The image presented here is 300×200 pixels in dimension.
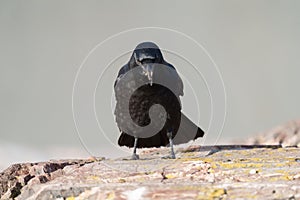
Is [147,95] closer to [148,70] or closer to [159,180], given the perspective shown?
[148,70]

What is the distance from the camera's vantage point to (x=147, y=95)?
663 centimetres

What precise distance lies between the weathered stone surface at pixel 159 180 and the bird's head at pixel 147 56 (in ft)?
4.78

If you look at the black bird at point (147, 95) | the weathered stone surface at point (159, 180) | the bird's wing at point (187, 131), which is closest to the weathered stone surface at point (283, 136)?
the bird's wing at point (187, 131)

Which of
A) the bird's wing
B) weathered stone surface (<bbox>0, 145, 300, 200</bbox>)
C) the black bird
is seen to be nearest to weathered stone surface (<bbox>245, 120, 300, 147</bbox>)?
the bird's wing

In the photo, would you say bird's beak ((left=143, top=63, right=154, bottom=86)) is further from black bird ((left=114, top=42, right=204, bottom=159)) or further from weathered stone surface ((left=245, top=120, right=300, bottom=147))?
weathered stone surface ((left=245, top=120, right=300, bottom=147))

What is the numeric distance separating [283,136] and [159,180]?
163 inches

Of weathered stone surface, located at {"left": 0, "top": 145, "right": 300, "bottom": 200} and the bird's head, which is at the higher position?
the bird's head

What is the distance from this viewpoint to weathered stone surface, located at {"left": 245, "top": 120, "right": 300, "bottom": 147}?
25.0 feet

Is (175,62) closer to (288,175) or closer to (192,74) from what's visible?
(192,74)

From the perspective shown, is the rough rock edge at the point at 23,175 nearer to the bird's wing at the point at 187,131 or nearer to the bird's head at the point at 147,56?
the bird's head at the point at 147,56

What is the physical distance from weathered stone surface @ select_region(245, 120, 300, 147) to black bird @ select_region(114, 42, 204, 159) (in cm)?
152

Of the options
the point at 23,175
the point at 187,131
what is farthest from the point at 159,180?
the point at 187,131

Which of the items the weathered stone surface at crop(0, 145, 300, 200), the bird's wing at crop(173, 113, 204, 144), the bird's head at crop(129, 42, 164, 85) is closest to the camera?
the weathered stone surface at crop(0, 145, 300, 200)

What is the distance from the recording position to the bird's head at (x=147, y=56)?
251 inches
